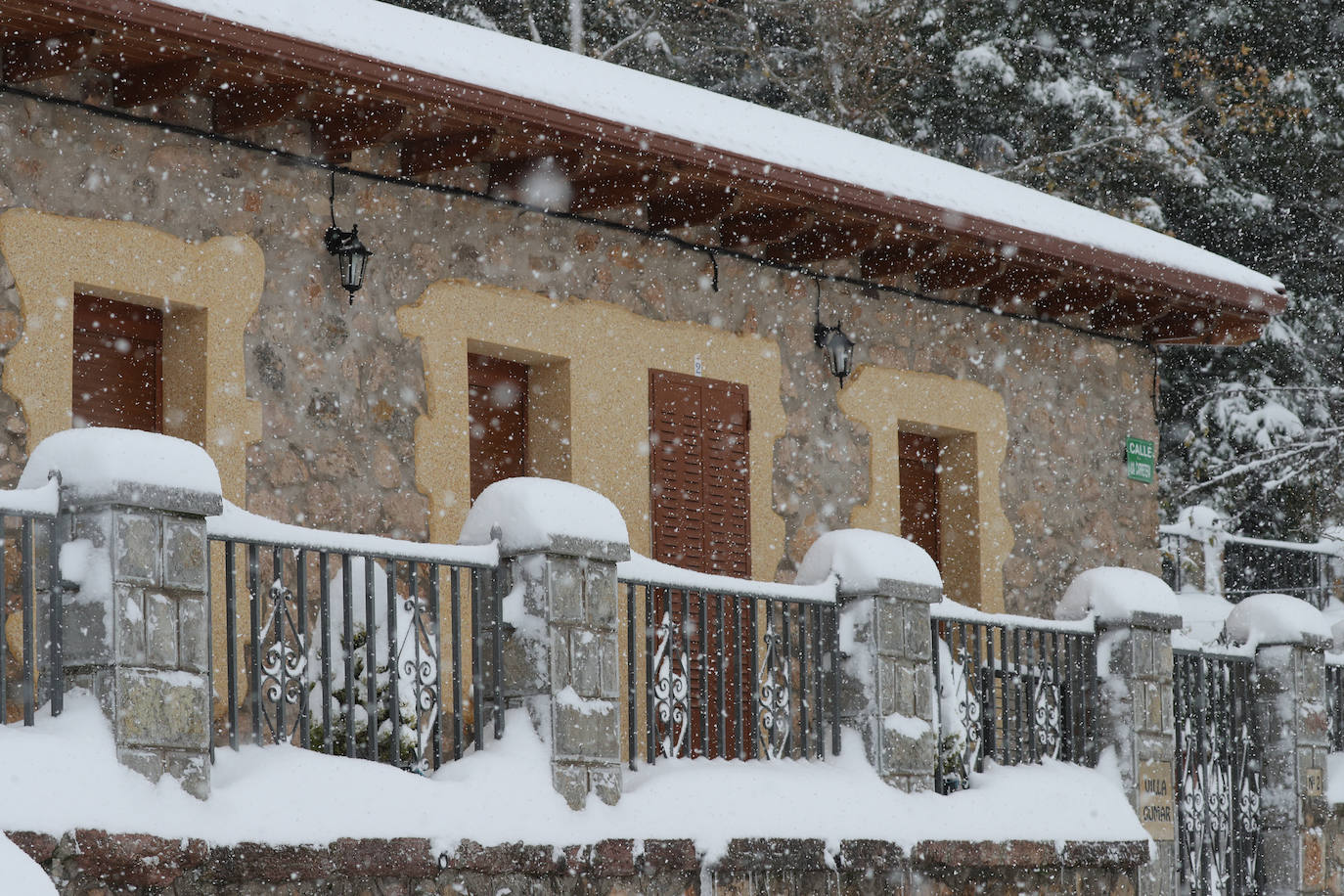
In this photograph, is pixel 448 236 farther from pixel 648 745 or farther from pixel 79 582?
pixel 79 582

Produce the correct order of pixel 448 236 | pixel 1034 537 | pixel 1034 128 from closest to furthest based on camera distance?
pixel 448 236 < pixel 1034 537 < pixel 1034 128

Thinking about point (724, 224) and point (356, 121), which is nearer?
point (356, 121)

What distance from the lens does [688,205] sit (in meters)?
8.80

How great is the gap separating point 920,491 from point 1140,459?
168cm

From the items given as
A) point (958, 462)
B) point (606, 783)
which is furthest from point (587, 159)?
point (958, 462)

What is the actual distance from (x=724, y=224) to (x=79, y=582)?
16.4 ft

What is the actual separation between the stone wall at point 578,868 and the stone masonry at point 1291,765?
1751 millimetres

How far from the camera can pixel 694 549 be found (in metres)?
8.99

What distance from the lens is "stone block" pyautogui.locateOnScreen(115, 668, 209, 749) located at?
4.74 metres

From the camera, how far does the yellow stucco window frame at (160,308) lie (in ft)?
22.0

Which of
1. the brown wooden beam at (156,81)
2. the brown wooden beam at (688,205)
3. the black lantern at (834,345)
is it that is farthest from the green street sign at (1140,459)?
the brown wooden beam at (156,81)

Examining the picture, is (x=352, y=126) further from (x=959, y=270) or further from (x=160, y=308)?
(x=959, y=270)

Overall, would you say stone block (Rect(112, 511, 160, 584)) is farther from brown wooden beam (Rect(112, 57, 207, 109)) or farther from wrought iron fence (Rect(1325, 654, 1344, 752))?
wrought iron fence (Rect(1325, 654, 1344, 752))

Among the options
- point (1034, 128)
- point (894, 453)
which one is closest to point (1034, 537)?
point (894, 453)
